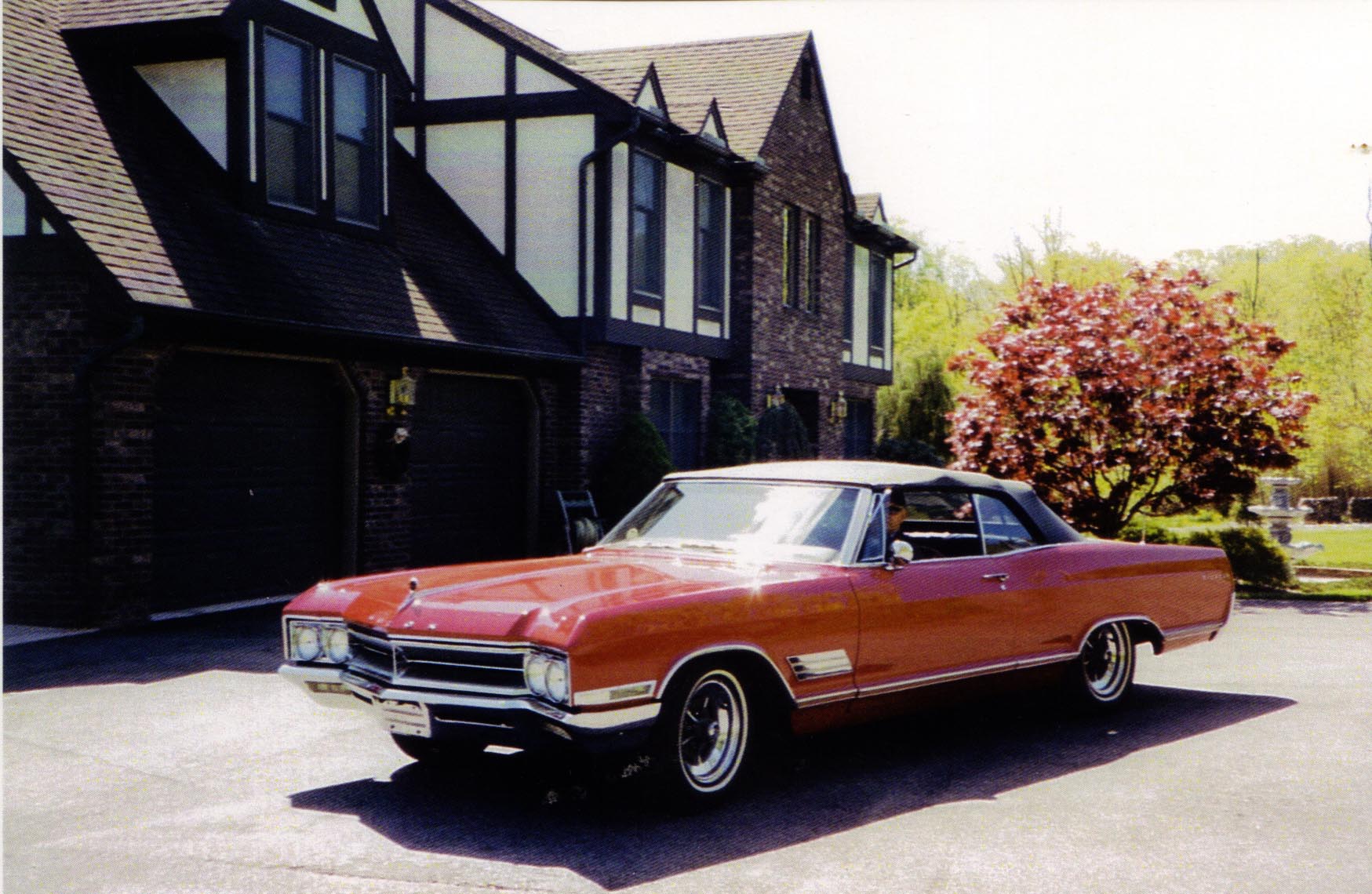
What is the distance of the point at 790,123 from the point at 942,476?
15470mm

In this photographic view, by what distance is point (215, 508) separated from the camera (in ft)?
38.5

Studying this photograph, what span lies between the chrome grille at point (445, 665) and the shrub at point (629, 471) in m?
11.1

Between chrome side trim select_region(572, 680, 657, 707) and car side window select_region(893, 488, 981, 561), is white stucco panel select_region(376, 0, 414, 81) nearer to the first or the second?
car side window select_region(893, 488, 981, 561)

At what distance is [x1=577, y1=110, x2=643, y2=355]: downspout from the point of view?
54.6ft

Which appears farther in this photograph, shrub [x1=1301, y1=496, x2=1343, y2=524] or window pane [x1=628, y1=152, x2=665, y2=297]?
shrub [x1=1301, y1=496, x2=1343, y2=524]

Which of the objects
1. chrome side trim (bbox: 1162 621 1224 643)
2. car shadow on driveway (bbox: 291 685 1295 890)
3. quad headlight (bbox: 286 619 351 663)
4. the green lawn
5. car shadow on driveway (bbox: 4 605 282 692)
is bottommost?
the green lawn

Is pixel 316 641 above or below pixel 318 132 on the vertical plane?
below

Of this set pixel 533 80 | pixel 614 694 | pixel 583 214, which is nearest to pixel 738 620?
pixel 614 694

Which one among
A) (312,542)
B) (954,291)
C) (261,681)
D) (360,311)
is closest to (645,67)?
(360,311)

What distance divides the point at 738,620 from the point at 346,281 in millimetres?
8796

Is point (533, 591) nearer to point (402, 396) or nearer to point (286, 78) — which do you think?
point (402, 396)

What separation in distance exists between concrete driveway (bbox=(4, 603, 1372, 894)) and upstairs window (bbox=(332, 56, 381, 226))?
714cm

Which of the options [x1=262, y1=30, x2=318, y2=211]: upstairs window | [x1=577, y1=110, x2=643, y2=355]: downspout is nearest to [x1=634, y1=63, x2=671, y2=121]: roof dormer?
[x1=577, y1=110, x2=643, y2=355]: downspout

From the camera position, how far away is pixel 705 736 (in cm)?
578
